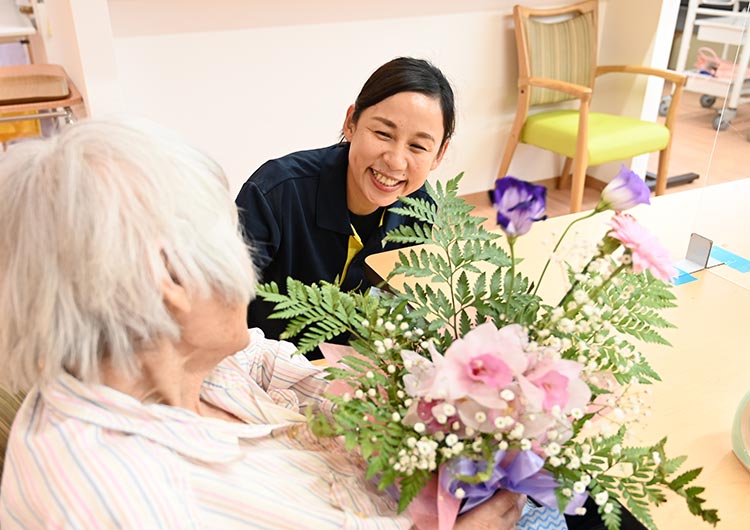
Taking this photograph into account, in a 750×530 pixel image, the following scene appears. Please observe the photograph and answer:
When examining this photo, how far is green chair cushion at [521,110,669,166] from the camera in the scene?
3.62 m

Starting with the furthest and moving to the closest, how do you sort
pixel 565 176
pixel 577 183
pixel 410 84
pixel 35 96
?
pixel 565 176 → pixel 577 183 → pixel 35 96 → pixel 410 84

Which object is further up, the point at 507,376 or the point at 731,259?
the point at 507,376

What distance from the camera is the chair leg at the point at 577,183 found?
11.8ft

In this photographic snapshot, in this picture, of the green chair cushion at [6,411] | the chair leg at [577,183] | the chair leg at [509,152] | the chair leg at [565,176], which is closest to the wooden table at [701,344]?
the green chair cushion at [6,411]

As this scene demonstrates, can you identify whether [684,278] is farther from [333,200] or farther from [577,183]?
[577,183]

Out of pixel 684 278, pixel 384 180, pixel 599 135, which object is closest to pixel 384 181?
pixel 384 180

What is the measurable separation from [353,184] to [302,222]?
0.18 m

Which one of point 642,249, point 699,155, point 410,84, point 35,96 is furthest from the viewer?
point 699,155

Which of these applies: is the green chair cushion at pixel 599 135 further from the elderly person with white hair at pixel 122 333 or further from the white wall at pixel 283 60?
the elderly person with white hair at pixel 122 333

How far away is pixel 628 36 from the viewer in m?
4.06

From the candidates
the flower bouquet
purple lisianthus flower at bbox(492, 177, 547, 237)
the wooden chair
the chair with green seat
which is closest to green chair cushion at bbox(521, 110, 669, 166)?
the chair with green seat

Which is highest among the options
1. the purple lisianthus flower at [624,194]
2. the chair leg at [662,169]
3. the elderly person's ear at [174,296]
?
the purple lisianthus flower at [624,194]

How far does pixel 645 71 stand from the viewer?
384 centimetres

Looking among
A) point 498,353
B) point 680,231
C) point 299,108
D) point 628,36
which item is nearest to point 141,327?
point 498,353
